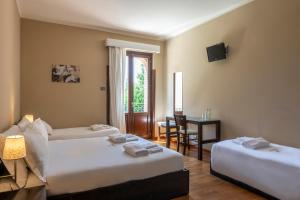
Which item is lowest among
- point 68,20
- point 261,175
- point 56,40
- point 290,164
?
point 261,175

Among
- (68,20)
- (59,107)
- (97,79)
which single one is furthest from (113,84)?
(68,20)

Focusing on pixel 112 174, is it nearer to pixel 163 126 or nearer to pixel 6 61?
pixel 6 61

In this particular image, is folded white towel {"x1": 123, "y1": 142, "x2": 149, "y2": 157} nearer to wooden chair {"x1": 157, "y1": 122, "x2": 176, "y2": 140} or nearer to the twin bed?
the twin bed

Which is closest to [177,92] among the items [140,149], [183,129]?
[183,129]

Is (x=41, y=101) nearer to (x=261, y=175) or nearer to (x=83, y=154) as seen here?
(x=83, y=154)

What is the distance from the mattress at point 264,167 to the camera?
2.43m

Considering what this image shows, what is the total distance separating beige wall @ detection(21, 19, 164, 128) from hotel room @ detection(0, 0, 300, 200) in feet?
0.07

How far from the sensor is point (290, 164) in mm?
2453

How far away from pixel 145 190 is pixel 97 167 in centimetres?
60

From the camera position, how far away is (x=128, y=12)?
4.30m

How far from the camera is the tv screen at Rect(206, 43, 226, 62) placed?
433 cm

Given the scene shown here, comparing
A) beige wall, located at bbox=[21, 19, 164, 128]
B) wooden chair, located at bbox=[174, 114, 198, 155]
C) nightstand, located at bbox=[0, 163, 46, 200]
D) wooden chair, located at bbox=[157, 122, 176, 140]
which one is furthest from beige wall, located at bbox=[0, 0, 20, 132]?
wooden chair, located at bbox=[157, 122, 176, 140]

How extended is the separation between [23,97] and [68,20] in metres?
1.88

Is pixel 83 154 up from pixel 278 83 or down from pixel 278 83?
down
